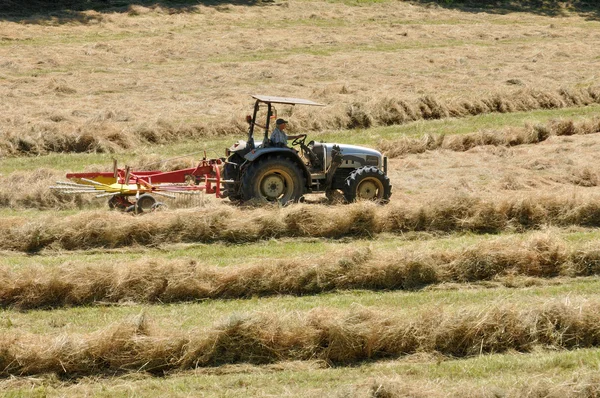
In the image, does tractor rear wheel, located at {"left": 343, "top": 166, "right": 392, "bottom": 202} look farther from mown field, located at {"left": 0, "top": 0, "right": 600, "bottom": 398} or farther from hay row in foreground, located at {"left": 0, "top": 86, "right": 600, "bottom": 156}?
hay row in foreground, located at {"left": 0, "top": 86, "right": 600, "bottom": 156}

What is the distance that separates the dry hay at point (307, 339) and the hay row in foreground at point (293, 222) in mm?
4105

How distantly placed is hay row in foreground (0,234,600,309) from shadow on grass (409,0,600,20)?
31.2m

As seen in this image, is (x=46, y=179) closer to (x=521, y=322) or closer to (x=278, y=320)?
(x=278, y=320)

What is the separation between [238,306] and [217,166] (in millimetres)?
4617

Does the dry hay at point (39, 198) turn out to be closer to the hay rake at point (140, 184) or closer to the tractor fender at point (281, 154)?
the hay rake at point (140, 184)

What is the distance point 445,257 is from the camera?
13227mm

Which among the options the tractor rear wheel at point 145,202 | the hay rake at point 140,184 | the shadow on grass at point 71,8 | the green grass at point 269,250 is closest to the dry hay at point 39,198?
the hay rake at point 140,184

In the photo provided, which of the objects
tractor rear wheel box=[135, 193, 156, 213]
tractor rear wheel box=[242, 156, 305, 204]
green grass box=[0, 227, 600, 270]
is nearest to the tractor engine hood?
tractor rear wheel box=[242, 156, 305, 204]

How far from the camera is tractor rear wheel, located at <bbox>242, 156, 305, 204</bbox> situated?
15727 millimetres

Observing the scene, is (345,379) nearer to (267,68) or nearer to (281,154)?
(281,154)

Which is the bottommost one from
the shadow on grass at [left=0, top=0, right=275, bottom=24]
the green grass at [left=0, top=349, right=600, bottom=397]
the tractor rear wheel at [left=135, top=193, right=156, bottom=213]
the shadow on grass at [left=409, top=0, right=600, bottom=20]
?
the green grass at [left=0, top=349, right=600, bottom=397]

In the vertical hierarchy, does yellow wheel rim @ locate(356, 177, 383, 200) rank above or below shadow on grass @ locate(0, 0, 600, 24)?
below

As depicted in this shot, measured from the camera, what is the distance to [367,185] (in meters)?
16.3

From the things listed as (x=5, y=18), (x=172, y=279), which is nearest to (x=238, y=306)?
(x=172, y=279)
